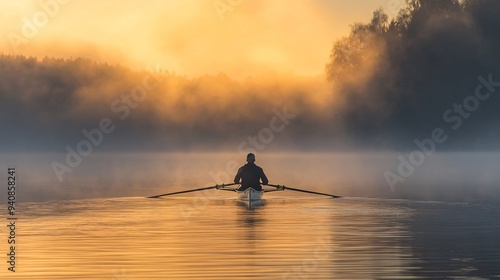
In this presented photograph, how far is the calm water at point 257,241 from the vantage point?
22.5 meters

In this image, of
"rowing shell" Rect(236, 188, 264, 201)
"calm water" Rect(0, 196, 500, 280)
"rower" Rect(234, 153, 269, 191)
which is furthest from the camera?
"rowing shell" Rect(236, 188, 264, 201)

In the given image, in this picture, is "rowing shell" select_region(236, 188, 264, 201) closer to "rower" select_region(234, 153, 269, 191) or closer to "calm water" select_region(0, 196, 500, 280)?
"rower" select_region(234, 153, 269, 191)

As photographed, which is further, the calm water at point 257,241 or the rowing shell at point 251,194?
the rowing shell at point 251,194

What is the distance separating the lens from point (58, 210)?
39.6 metres

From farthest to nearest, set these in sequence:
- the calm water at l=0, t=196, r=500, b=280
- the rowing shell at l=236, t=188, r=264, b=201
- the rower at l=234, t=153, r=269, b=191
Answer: the rowing shell at l=236, t=188, r=264, b=201
the rower at l=234, t=153, r=269, b=191
the calm water at l=0, t=196, r=500, b=280

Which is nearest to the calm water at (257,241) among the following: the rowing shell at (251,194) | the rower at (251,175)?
the rowing shell at (251,194)

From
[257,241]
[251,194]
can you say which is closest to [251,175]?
[251,194]

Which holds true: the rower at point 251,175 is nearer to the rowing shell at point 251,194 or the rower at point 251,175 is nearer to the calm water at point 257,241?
the rowing shell at point 251,194

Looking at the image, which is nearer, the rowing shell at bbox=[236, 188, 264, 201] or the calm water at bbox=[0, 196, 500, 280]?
the calm water at bbox=[0, 196, 500, 280]

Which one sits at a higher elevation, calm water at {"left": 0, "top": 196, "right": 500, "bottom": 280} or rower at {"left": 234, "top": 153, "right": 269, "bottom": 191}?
rower at {"left": 234, "top": 153, "right": 269, "bottom": 191}

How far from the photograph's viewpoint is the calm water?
73.9 feet

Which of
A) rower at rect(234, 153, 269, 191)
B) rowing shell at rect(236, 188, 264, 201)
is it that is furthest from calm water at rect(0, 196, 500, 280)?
rower at rect(234, 153, 269, 191)

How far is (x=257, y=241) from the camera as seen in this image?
28.3 meters

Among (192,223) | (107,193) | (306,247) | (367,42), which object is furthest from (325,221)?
(367,42)
